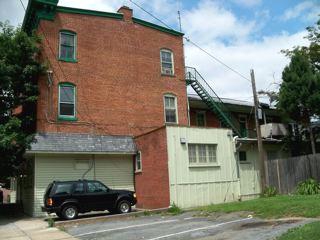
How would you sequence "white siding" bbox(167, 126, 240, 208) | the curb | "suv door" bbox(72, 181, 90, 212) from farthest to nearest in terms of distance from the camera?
"white siding" bbox(167, 126, 240, 208) → "suv door" bbox(72, 181, 90, 212) → the curb

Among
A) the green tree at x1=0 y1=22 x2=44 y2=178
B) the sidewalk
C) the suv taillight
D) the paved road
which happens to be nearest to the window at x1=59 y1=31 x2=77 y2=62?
the green tree at x1=0 y1=22 x2=44 y2=178

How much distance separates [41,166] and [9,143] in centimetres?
247

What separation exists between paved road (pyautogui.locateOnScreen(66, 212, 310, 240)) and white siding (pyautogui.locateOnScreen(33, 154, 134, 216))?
588cm

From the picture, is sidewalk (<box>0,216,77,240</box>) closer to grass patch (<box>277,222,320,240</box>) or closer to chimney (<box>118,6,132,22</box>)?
grass patch (<box>277,222,320,240</box>)

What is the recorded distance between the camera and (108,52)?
2703 centimetres

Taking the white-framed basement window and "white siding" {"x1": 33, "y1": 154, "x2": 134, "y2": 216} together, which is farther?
the white-framed basement window

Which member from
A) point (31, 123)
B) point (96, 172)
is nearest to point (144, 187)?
point (96, 172)

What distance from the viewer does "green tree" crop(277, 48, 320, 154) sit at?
86.9ft

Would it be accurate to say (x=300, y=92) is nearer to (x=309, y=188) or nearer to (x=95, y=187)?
(x=309, y=188)

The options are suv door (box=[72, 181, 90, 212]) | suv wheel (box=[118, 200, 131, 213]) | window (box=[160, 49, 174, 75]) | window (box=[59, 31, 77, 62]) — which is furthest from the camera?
window (box=[160, 49, 174, 75])

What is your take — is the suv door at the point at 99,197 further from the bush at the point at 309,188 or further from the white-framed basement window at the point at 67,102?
the bush at the point at 309,188

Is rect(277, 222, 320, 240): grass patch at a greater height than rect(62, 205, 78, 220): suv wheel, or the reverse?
rect(62, 205, 78, 220): suv wheel

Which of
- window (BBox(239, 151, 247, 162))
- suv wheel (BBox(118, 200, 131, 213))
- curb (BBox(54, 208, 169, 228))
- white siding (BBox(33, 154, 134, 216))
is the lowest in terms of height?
curb (BBox(54, 208, 169, 228))

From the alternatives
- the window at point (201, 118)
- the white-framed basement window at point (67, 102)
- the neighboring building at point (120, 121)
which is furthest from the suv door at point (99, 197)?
the window at point (201, 118)
